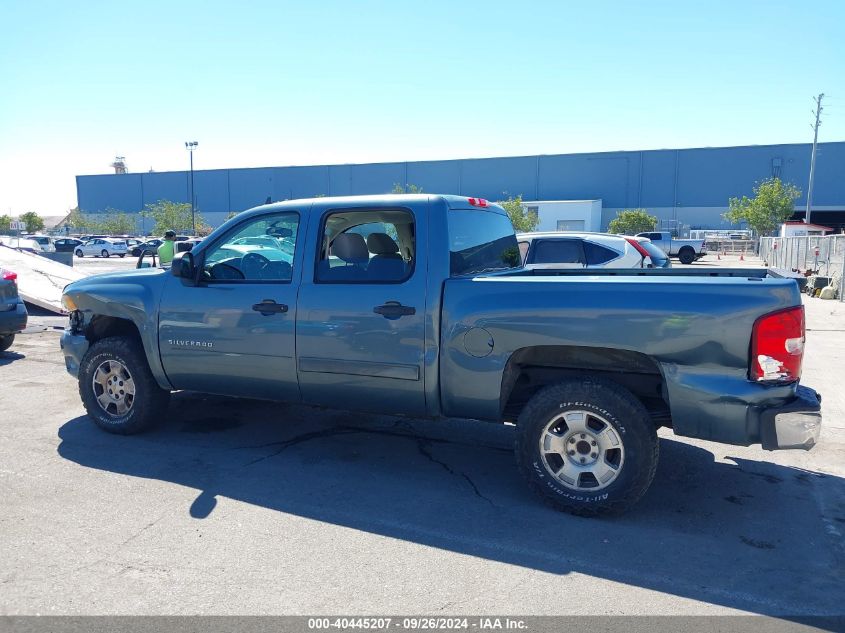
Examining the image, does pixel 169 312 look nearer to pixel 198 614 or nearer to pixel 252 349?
pixel 252 349

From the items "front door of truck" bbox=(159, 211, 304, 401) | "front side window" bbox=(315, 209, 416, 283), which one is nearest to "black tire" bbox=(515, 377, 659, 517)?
"front side window" bbox=(315, 209, 416, 283)

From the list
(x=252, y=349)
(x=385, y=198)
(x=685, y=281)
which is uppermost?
(x=385, y=198)

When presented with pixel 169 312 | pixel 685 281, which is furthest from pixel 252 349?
Result: pixel 685 281

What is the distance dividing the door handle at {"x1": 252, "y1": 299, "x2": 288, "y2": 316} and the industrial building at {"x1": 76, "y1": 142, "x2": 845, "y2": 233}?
55.6 m

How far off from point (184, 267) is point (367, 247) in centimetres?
147

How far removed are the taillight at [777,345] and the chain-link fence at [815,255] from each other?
15234mm

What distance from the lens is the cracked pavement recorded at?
129 inches

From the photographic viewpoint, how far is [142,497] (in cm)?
446

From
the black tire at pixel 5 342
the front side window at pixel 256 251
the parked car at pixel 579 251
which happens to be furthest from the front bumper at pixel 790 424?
the black tire at pixel 5 342

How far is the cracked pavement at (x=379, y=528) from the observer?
3287mm

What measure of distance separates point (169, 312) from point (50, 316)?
368 inches

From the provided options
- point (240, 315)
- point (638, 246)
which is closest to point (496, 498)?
point (240, 315)

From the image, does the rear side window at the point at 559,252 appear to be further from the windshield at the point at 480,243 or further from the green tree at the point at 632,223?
the green tree at the point at 632,223

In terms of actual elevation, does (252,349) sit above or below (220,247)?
below
